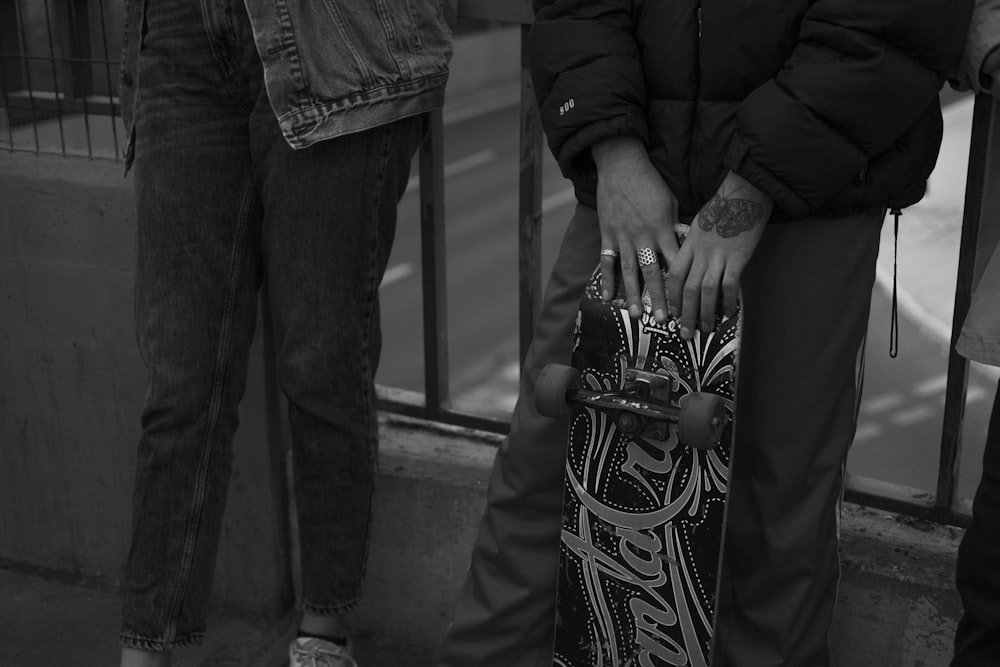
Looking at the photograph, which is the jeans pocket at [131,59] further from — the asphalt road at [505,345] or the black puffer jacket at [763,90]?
the asphalt road at [505,345]

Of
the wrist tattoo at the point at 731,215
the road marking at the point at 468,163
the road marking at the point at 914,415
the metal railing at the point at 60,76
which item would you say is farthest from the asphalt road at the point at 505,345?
the wrist tattoo at the point at 731,215

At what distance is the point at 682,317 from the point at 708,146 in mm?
277

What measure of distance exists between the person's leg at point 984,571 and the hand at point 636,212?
1.88 ft

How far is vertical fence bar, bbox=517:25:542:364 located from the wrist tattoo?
27.6 inches

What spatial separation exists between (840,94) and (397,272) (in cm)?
673

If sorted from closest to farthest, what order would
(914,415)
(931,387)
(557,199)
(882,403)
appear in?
1. (914,415)
2. (882,403)
3. (931,387)
4. (557,199)

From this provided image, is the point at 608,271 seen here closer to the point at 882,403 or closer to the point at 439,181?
the point at 439,181

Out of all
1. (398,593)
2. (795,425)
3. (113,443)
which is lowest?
(398,593)

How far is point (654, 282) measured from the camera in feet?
6.80

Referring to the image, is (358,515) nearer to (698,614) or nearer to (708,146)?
(698,614)

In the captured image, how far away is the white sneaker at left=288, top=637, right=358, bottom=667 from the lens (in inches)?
105

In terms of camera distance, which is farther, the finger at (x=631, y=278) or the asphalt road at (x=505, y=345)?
the asphalt road at (x=505, y=345)

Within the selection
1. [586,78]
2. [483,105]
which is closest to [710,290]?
[586,78]

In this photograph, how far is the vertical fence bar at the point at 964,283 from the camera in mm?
2240
